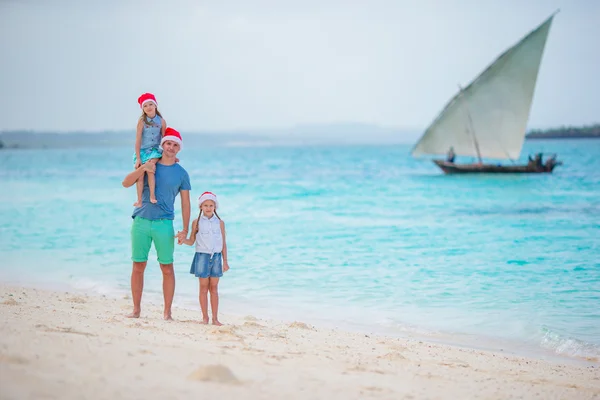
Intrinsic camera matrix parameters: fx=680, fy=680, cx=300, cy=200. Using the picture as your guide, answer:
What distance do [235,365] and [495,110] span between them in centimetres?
2909

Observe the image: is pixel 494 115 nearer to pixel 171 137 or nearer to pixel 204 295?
pixel 204 295

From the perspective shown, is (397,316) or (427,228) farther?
(427,228)

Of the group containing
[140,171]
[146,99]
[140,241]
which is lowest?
[140,241]

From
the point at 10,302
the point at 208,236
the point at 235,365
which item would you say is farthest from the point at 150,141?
the point at 235,365

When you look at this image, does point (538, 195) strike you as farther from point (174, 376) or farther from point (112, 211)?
point (174, 376)

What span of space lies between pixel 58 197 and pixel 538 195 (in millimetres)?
16890

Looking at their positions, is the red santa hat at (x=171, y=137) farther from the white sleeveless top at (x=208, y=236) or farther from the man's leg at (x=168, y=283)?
the man's leg at (x=168, y=283)

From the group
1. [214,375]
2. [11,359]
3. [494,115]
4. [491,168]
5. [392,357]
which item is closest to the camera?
[11,359]

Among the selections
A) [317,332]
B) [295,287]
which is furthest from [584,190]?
[317,332]

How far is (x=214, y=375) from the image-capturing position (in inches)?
146

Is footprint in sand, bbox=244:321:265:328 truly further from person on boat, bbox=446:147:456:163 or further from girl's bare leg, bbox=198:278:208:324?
person on boat, bbox=446:147:456:163

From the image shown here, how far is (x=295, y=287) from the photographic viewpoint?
847 cm

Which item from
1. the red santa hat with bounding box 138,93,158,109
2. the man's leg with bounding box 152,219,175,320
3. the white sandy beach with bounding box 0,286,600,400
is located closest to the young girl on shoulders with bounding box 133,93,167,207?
the red santa hat with bounding box 138,93,158,109

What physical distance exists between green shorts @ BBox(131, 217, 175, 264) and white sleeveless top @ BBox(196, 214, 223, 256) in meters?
0.24
